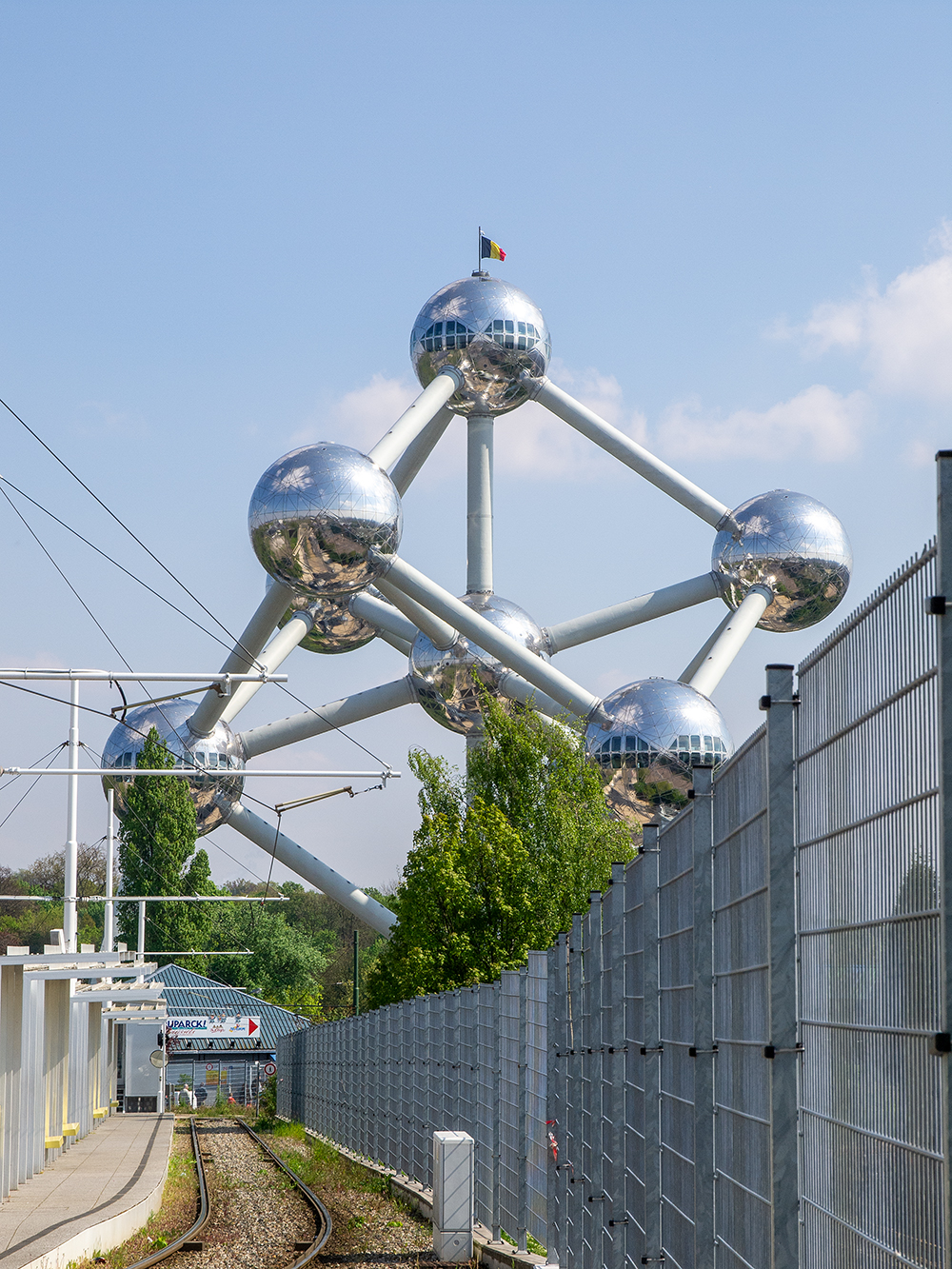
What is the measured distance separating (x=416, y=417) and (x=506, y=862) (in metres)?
9.79

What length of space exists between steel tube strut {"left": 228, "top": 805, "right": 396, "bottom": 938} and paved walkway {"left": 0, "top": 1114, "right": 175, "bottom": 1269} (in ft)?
35.8

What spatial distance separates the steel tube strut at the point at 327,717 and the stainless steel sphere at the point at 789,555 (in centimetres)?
837

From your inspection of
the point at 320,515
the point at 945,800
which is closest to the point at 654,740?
the point at 320,515

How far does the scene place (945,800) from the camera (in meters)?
2.77

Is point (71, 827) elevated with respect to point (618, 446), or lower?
lower

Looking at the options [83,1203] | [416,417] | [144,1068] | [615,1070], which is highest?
[416,417]

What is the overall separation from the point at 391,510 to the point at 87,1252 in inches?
694

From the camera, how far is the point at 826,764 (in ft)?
13.1

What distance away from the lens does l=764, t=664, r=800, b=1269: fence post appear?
4254 millimetres

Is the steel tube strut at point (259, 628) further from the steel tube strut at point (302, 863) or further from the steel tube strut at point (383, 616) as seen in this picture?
the steel tube strut at point (302, 863)

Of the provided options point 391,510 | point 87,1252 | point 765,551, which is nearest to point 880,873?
point 87,1252

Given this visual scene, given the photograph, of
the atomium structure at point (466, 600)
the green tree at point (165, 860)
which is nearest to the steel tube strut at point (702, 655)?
the atomium structure at point (466, 600)

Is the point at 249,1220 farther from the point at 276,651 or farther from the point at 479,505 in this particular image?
the point at 479,505

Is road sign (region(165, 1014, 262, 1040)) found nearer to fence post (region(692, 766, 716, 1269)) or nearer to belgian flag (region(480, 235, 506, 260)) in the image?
belgian flag (region(480, 235, 506, 260))
